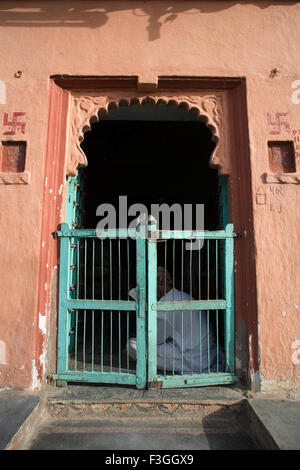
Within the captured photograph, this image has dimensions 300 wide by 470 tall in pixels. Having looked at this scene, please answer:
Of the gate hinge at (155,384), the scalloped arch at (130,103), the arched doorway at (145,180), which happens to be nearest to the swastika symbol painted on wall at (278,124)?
the scalloped arch at (130,103)

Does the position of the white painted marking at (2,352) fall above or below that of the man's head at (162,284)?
below

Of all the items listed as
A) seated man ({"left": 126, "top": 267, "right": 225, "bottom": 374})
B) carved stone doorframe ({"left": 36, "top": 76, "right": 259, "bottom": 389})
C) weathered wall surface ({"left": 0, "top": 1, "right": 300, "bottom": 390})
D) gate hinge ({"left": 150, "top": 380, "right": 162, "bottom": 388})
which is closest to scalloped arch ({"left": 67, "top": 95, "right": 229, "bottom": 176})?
carved stone doorframe ({"left": 36, "top": 76, "right": 259, "bottom": 389})

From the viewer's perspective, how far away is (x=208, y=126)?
10.4ft

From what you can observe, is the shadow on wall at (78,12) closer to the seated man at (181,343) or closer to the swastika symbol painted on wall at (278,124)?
the swastika symbol painted on wall at (278,124)

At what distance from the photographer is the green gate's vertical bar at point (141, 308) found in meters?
2.87

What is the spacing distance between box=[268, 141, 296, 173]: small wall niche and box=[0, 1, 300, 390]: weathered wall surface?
6 centimetres

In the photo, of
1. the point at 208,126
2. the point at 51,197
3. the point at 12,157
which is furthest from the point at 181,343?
the point at 12,157

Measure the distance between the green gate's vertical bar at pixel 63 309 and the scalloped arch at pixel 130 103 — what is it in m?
0.74

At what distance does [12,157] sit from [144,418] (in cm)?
268

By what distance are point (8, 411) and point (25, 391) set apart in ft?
1.06

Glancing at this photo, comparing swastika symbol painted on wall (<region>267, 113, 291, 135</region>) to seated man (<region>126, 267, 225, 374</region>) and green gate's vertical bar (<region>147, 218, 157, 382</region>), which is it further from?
seated man (<region>126, 267, 225, 374</region>)

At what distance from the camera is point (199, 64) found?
3109 mm

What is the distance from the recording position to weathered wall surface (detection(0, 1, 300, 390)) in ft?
9.14

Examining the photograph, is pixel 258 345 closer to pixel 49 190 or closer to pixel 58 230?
pixel 58 230
